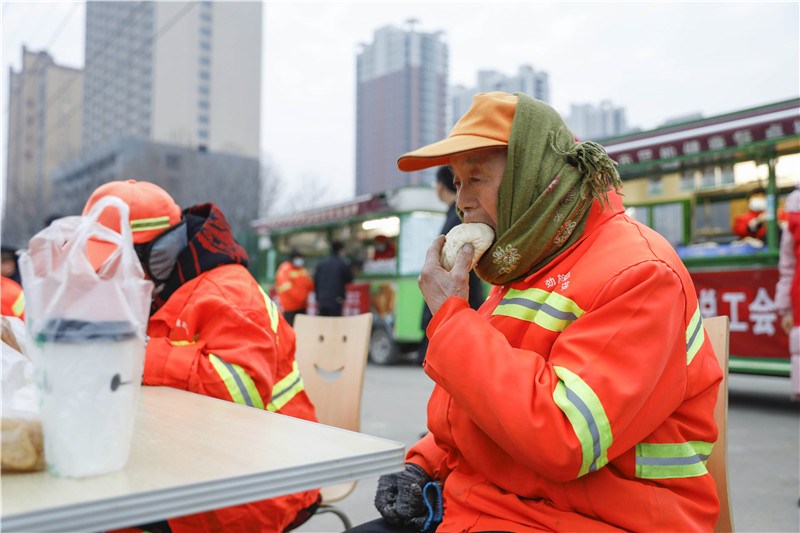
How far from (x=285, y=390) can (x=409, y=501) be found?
0.58 metres

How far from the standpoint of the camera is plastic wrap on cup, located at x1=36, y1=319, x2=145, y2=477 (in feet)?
2.83

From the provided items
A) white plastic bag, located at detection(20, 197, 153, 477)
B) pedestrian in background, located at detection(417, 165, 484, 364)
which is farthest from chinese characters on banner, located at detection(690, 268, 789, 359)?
white plastic bag, located at detection(20, 197, 153, 477)

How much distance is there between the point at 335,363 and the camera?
106 inches

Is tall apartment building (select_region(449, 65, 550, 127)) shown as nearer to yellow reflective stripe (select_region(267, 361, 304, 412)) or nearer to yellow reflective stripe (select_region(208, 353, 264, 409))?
yellow reflective stripe (select_region(267, 361, 304, 412))

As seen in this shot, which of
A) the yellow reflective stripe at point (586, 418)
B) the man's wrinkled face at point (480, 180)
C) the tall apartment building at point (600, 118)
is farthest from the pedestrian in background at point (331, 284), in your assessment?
the tall apartment building at point (600, 118)

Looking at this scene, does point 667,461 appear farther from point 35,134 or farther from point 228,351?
point 35,134

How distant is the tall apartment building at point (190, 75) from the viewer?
64.0 m

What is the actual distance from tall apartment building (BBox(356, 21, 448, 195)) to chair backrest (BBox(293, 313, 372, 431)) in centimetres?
2595

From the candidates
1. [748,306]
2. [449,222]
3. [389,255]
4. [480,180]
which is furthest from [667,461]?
[389,255]

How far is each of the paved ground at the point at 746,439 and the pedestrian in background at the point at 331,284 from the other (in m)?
1.22

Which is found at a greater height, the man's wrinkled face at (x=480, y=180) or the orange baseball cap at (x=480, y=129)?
the orange baseball cap at (x=480, y=129)

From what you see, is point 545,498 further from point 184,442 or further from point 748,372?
point 748,372

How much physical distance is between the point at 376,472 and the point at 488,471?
0.38m

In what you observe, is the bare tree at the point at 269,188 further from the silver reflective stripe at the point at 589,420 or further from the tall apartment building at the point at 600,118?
the silver reflective stripe at the point at 589,420
